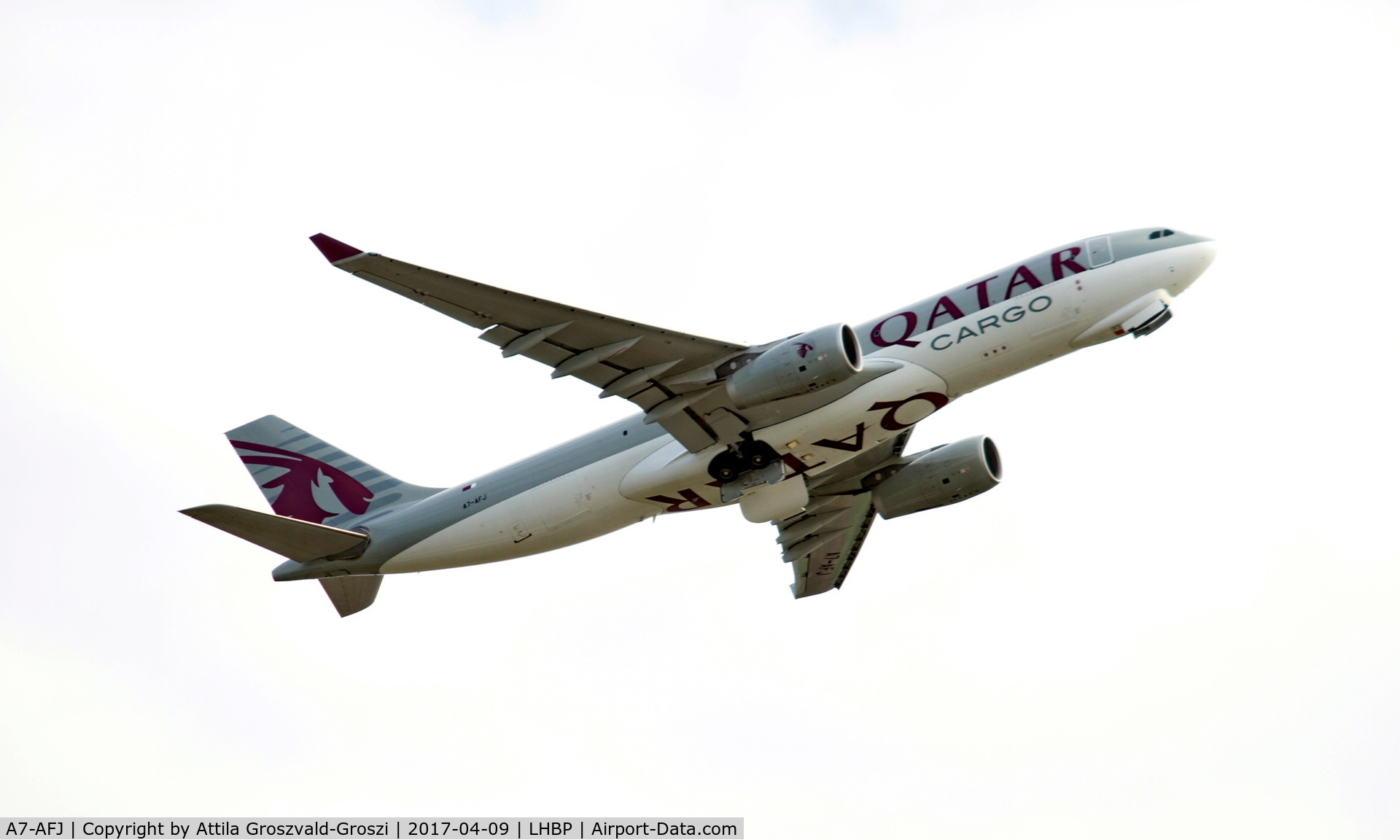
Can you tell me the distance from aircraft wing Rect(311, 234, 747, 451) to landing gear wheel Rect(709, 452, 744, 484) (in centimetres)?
44

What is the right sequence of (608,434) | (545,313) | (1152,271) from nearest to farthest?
(545,313) → (1152,271) → (608,434)

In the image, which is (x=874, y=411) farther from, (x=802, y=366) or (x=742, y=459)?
(x=742, y=459)

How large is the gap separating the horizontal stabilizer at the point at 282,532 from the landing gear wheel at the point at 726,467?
9.53 metres

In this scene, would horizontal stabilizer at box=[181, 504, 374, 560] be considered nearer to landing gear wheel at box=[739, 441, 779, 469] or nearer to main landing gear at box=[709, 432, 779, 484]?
main landing gear at box=[709, 432, 779, 484]

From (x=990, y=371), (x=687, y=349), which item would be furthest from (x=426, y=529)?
(x=990, y=371)

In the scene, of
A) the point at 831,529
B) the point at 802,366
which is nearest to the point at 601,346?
the point at 802,366

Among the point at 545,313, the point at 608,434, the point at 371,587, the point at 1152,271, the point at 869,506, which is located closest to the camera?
the point at 545,313

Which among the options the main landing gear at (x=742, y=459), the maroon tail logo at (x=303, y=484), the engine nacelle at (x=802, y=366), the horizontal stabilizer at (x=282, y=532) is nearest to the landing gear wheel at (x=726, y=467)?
the main landing gear at (x=742, y=459)

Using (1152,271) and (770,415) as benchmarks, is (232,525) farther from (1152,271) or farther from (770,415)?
(1152,271)

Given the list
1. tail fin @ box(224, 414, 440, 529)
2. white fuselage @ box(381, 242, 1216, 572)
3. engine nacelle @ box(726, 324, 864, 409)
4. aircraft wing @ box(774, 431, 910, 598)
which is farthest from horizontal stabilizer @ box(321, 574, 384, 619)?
engine nacelle @ box(726, 324, 864, 409)

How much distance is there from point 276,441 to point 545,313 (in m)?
13.4

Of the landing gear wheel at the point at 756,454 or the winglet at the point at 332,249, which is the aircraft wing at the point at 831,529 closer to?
the landing gear wheel at the point at 756,454

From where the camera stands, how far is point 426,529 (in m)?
32.5

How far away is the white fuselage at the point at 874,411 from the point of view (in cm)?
2858
